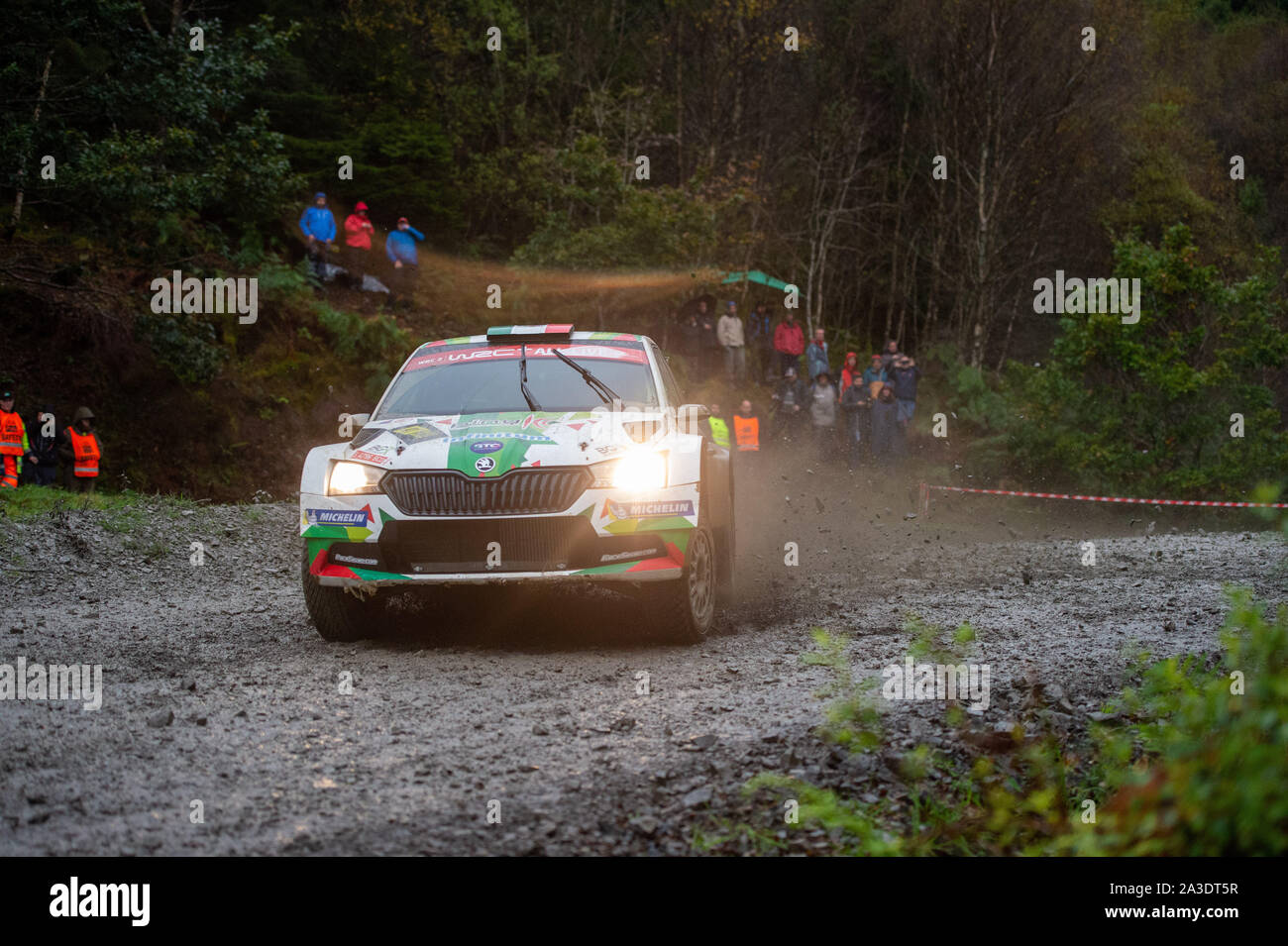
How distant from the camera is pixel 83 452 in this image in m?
17.4

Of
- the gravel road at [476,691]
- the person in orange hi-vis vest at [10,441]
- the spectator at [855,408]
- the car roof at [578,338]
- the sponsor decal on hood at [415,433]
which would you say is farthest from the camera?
the spectator at [855,408]

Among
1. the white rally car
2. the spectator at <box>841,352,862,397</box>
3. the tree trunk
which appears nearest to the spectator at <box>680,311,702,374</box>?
the spectator at <box>841,352,862,397</box>

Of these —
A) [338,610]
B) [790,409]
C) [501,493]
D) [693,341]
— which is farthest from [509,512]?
[693,341]

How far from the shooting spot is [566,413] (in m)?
8.16

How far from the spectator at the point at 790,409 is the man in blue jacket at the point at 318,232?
33.2 feet

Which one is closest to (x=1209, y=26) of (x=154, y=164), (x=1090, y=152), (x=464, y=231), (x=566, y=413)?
(x=1090, y=152)

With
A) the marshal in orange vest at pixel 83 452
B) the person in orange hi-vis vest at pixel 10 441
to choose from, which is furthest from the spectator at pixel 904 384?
→ the person in orange hi-vis vest at pixel 10 441

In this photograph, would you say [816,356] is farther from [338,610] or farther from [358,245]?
[338,610]

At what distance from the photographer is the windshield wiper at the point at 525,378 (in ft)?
27.7

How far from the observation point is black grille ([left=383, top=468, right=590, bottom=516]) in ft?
24.1

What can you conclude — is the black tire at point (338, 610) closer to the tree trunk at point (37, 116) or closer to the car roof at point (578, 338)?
the car roof at point (578, 338)

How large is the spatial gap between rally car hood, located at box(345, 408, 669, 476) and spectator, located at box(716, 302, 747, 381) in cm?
1839

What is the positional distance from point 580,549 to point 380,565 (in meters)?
1.23

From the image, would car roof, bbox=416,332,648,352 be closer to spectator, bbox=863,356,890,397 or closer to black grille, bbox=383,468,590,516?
black grille, bbox=383,468,590,516
